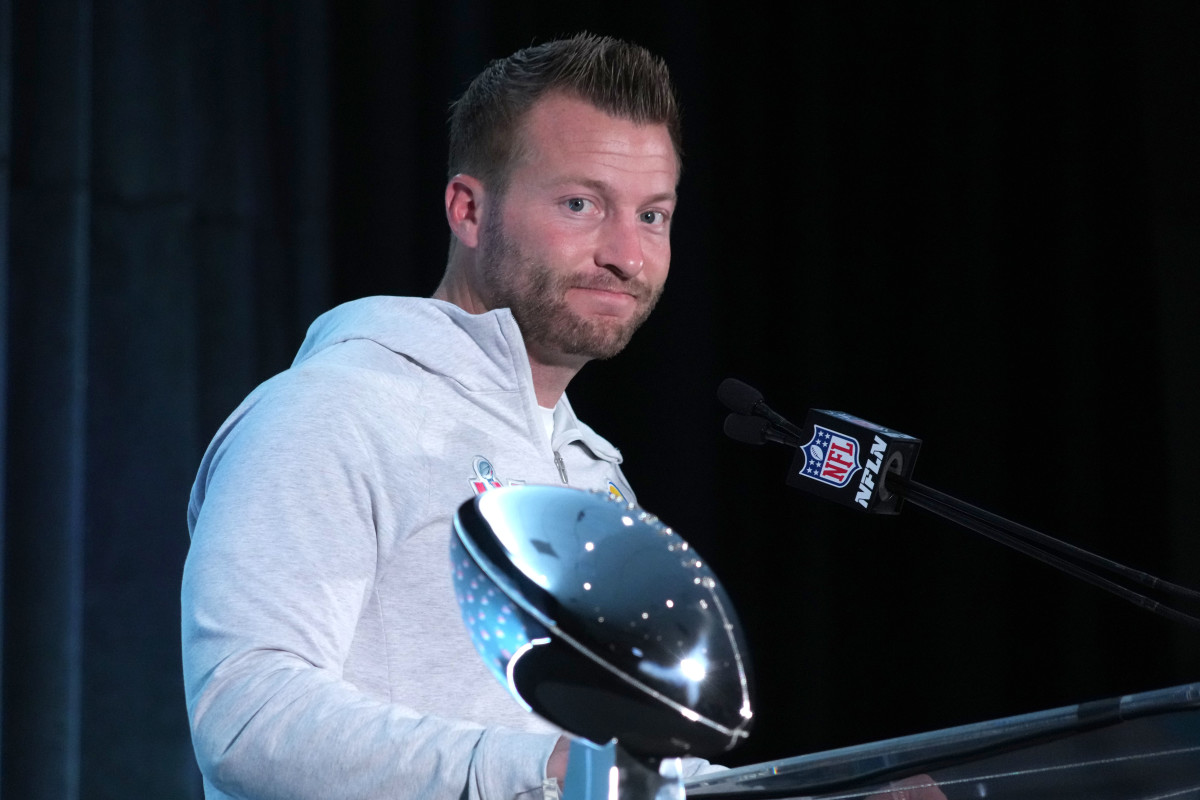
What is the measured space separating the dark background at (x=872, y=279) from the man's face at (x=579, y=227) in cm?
100

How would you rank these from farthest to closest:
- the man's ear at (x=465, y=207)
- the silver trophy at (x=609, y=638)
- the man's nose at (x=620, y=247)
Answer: the man's ear at (x=465, y=207) → the man's nose at (x=620, y=247) → the silver trophy at (x=609, y=638)

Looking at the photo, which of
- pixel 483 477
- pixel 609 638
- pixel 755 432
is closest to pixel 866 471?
pixel 755 432

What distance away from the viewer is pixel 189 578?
981mm

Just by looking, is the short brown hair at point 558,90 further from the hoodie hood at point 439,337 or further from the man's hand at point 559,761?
the man's hand at point 559,761

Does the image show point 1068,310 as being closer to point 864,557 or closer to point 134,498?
point 864,557

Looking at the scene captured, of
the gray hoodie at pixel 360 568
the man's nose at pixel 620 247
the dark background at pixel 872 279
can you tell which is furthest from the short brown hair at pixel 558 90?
the dark background at pixel 872 279

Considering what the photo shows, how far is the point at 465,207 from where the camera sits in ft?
5.16

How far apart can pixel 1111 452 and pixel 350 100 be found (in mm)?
1857

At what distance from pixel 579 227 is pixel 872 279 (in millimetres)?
1474

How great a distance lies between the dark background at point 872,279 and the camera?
246 cm

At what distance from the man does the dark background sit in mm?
859

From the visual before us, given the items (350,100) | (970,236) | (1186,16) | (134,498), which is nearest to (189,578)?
(134,498)

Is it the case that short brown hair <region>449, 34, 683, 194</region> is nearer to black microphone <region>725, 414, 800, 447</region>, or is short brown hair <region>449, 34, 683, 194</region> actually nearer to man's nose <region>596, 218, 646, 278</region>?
man's nose <region>596, 218, 646, 278</region>

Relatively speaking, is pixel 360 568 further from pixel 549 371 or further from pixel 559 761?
pixel 549 371
